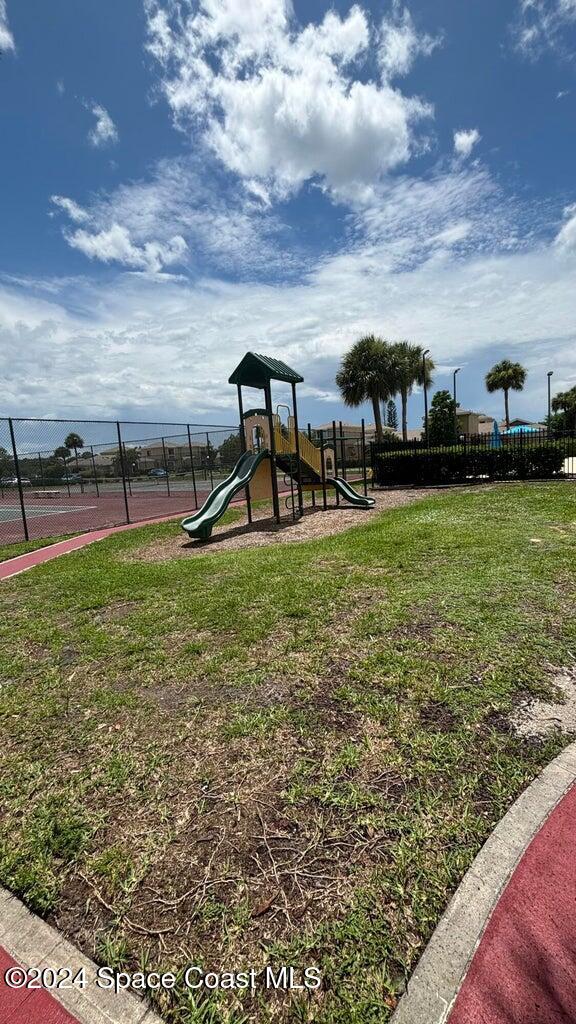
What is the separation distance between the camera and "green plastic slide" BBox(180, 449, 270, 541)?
28.6 ft

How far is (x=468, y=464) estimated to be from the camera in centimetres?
1700

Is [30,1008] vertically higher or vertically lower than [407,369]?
lower

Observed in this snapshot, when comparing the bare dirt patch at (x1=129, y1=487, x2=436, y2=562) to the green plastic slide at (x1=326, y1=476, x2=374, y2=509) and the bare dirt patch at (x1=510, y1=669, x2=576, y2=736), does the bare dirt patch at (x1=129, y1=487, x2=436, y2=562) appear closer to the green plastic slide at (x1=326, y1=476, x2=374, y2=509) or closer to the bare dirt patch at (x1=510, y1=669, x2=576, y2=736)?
the green plastic slide at (x1=326, y1=476, x2=374, y2=509)

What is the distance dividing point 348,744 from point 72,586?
464 cm

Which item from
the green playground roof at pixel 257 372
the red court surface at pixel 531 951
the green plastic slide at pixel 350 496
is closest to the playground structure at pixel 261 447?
the green playground roof at pixel 257 372

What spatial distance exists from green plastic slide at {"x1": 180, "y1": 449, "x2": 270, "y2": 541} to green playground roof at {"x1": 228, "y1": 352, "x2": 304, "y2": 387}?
167 cm

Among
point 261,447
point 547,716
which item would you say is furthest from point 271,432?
point 547,716

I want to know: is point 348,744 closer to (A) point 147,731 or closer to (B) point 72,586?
(A) point 147,731

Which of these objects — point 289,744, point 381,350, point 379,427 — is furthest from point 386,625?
point 381,350

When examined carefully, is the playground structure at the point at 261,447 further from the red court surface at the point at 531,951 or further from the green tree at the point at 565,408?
the green tree at the point at 565,408

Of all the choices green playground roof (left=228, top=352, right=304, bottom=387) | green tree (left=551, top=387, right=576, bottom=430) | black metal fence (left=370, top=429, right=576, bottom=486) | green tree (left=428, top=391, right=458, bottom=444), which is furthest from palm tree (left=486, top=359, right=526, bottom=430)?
green playground roof (left=228, top=352, right=304, bottom=387)

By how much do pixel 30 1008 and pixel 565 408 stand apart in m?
74.8

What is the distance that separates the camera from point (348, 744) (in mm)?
2453

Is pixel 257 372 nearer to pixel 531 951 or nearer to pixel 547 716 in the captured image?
pixel 547 716
